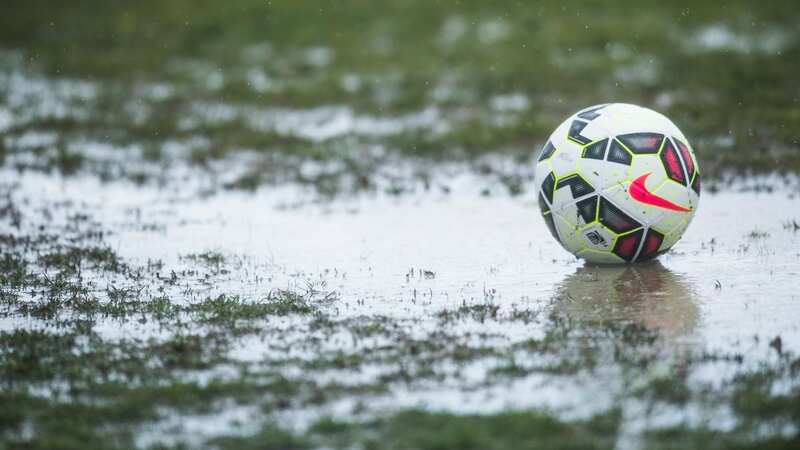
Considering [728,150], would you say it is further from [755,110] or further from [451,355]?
[451,355]

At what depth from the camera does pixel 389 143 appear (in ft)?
68.0

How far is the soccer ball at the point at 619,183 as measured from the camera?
1098 centimetres

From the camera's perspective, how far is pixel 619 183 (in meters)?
11.0

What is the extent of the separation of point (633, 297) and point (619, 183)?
1154 mm

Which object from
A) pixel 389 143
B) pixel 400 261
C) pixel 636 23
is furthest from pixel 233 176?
pixel 636 23

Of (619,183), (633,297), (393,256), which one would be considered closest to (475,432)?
(633,297)

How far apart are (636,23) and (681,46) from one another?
3018 mm

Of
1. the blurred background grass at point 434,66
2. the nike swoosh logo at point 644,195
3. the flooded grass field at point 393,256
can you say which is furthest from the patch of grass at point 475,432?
the blurred background grass at point 434,66

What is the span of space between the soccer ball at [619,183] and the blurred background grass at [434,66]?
18.2 ft

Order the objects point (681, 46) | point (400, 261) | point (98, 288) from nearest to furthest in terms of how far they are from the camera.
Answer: point (98, 288)
point (400, 261)
point (681, 46)

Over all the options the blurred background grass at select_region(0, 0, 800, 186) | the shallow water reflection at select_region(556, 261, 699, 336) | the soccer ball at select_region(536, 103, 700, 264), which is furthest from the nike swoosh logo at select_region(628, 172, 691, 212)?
the blurred background grass at select_region(0, 0, 800, 186)

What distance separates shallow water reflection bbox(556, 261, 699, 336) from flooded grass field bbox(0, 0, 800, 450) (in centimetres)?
4

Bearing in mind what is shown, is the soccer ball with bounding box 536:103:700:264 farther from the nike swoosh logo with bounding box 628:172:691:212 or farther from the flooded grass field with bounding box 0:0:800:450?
the flooded grass field with bounding box 0:0:800:450

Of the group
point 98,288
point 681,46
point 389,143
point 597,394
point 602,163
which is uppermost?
point 681,46
